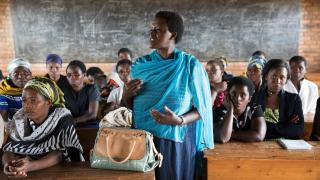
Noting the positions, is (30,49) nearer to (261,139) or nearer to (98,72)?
(98,72)

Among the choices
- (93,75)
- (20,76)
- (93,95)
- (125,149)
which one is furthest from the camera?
(93,75)

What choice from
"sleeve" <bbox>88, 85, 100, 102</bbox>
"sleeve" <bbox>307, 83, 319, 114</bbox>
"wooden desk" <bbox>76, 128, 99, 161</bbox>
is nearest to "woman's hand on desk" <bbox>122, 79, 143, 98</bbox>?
"wooden desk" <bbox>76, 128, 99, 161</bbox>

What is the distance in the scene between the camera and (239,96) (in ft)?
8.07

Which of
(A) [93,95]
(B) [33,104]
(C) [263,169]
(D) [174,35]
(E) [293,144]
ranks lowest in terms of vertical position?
(C) [263,169]

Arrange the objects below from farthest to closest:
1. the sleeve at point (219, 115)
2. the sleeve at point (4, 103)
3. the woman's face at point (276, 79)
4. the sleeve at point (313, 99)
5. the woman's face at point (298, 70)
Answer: the woman's face at point (298, 70) < the sleeve at point (313, 99) < the sleeve at point (4, 103) < the woman's face at point (276, 79) < the sleeve at point (219, 115)

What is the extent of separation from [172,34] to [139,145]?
64 cm

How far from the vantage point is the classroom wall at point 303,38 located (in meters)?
6.93

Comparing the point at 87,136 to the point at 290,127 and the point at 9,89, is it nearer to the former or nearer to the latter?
the point at 9,89

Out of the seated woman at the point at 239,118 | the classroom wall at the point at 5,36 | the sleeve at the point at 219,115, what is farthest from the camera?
the classroom wall at the point at 5,36

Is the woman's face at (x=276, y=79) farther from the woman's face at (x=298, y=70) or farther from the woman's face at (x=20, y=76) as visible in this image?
the woman's face at (x=20, y=76)

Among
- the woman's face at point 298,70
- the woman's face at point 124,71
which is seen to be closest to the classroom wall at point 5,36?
the woman's face at point 124,71

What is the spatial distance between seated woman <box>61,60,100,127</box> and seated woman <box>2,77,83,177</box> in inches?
52.9

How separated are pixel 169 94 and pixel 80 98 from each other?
1811 millimetres

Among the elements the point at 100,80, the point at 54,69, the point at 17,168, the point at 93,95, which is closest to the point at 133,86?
the point at 17,168
